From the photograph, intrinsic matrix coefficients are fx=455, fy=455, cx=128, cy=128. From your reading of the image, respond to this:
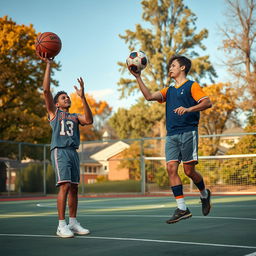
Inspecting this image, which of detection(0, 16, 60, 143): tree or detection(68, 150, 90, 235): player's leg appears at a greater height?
detection(0, 16, 60, 143): tree

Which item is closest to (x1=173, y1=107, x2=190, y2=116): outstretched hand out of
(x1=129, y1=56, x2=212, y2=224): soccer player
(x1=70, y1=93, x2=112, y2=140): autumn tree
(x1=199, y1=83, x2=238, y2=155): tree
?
(x1=129, y1=56, x2=212, y2=224): soccer player

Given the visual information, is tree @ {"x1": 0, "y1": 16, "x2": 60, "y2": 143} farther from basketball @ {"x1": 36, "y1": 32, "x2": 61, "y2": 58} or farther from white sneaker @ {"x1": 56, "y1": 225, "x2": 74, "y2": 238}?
white sneaker @ {"x1": 56, "y1": 225, "x2": 74, "y2": 238}

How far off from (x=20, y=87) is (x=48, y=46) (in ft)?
67.6

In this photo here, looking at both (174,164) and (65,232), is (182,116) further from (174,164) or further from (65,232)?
(65,232)

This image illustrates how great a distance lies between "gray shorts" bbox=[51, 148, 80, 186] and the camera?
17.4ft

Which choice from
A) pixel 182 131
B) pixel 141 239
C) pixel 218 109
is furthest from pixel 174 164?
pixel 218 109

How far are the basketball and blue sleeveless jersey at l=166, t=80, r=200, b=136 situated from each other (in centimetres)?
172

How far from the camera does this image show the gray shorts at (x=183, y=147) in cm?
569

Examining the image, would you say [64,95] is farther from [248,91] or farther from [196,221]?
[248,91]

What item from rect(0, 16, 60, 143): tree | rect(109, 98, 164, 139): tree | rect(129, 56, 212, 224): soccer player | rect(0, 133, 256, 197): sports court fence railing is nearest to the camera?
rect(129, 56, 212, 224): soccer player

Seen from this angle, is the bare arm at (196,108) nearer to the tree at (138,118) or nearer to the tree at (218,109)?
the tree at (218,109)

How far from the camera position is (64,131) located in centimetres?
547

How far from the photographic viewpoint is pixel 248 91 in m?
26.0

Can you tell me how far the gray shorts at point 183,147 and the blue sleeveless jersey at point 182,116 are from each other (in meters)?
0.07
